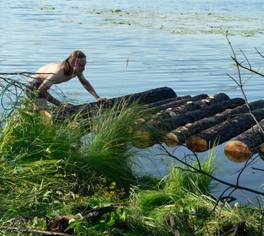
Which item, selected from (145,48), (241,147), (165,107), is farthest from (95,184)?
(145,48)

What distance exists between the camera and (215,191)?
27.7 ft

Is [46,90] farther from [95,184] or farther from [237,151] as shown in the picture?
[237,151]

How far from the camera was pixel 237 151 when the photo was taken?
10359mm

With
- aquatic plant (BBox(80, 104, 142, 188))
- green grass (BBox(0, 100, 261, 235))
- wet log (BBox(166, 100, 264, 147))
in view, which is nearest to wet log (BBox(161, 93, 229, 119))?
wet log (BBox(166, 100, 264, 147))

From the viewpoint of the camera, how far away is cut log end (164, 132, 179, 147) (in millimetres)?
10578

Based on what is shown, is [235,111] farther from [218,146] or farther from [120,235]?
[120,235]

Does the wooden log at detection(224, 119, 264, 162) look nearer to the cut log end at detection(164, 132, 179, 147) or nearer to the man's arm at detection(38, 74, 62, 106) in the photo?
the cut log end at detection(164, 132, 179, 147)

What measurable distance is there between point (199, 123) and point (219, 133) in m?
0.53

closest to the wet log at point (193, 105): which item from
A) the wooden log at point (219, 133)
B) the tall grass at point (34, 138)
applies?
the wooden log at point (219, 133)

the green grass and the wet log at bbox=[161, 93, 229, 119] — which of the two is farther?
the wet log at bbox=[161, 93, 229, 119]

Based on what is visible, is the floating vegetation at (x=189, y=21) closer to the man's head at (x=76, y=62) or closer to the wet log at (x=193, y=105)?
the wet log at (x=193, y=105)

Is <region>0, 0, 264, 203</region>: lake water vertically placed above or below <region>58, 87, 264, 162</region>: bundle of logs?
below

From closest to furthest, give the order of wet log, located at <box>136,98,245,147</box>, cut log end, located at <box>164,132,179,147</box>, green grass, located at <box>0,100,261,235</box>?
green grass, located at <box>0,100,261,235</box> < wet log, located at <box>136,98,245,147</box> < cut log end, located at <box>164,132,179,147</box>

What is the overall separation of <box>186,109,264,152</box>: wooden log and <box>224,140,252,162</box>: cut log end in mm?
320
